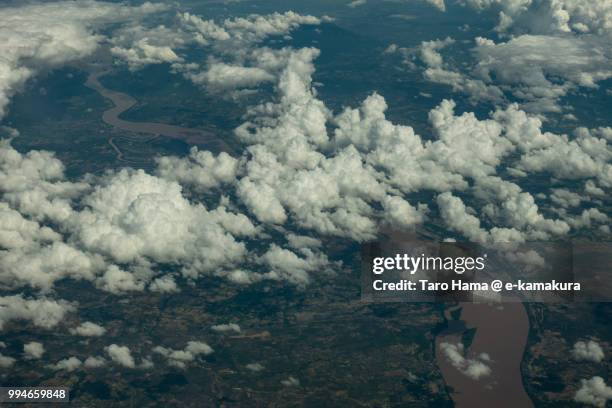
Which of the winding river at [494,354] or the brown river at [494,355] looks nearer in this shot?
the brown river at [494,355]

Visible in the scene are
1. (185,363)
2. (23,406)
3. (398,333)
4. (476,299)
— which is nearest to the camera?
(23,406)

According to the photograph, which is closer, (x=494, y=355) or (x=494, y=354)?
(x=494, y=355)

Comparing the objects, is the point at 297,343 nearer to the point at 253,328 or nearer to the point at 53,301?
the point at 253,328

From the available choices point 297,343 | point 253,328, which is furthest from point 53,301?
point 297,343

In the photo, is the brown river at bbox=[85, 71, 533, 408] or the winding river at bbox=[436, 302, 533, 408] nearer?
the brown river at bbox=[85, 71, 533, 408]

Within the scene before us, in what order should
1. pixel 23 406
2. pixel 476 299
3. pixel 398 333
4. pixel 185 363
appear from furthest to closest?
pixel 476 299
pixel 398 333
pixel 185 363
pixel 23 406

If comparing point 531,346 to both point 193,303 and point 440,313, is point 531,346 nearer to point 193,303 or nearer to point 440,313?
point 440,313

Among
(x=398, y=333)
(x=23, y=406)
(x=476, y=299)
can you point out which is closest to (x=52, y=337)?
(x=23, y=406)

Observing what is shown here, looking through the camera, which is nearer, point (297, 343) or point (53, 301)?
point (297, 343)

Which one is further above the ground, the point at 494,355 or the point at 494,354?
the point at 494,354
